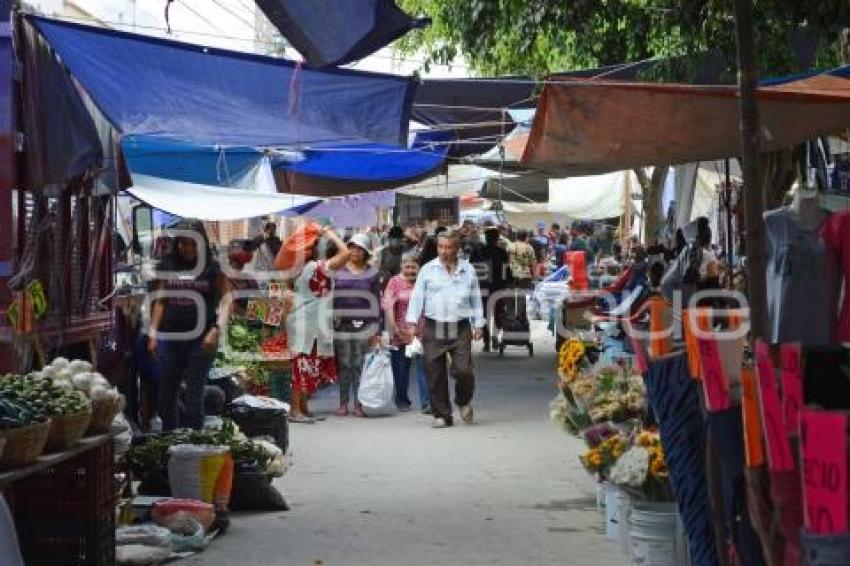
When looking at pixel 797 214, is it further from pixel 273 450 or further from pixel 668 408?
pixel 273 450

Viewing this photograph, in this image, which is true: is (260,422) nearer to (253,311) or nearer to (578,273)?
(253,311)

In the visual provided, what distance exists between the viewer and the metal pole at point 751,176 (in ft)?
17.5

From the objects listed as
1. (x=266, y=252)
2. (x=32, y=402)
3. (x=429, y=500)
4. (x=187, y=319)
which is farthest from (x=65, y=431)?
(x=266, y=252)

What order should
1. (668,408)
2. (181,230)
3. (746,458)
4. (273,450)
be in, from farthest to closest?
(181,230) → (273,450) → (668,408) → (746,458)

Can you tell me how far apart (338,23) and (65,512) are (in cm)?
282

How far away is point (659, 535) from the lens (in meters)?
6.97

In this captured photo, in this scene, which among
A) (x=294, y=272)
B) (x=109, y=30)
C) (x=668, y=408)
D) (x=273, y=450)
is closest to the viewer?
(x=668, y=408)

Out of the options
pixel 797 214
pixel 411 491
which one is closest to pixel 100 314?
pixel 411 491

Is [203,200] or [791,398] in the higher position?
[203,200]

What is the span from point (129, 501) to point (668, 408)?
12.9 feet

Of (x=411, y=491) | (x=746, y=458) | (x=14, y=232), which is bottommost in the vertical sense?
(x=411, y=491)

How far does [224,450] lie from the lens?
8.73m

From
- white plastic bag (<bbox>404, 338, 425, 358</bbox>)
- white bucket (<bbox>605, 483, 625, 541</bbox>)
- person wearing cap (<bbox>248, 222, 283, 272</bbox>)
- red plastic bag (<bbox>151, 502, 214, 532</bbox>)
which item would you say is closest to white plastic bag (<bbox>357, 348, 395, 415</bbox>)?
white plastic bag (<bbox>404, 338, 425, 358</bbox>)

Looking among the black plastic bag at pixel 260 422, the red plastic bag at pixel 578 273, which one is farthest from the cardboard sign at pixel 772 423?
the red plastic bag at pixel 578 273
